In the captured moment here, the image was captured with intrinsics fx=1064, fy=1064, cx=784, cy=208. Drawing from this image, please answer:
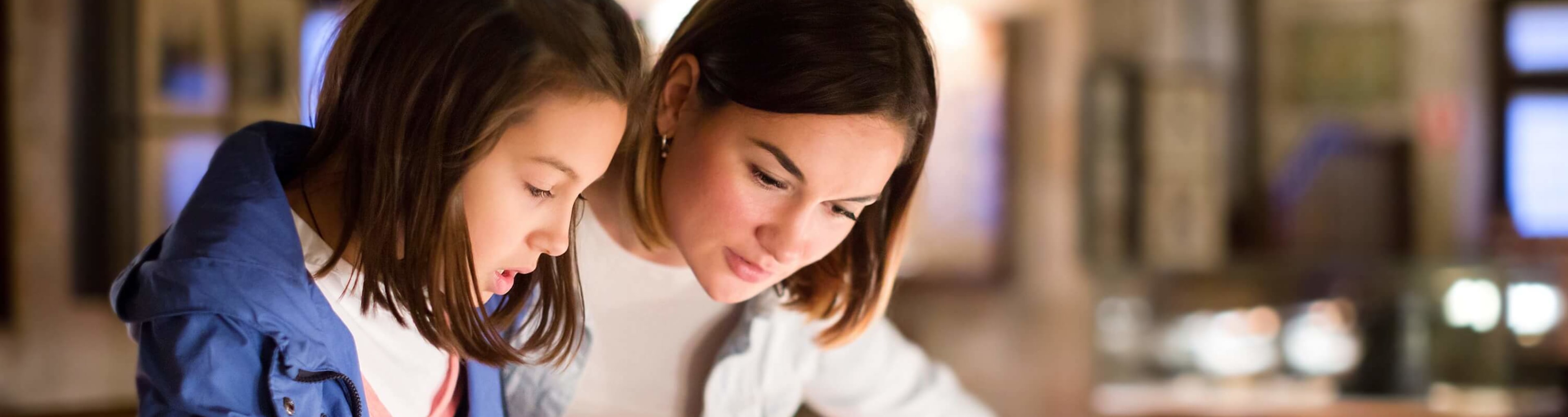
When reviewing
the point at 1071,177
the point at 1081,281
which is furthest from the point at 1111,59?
the point at 1081,281

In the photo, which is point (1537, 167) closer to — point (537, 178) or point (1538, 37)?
point (1538, 37)

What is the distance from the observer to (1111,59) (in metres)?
2.62

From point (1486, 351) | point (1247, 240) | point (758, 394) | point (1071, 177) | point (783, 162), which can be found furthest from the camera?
point (1247, 240)

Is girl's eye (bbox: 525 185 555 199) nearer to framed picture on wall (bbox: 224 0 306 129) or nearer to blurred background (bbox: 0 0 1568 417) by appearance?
blurred background (bbox: 0 0 1568 417)

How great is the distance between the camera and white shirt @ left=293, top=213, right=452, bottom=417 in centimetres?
46

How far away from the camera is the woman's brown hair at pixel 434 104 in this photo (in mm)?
414

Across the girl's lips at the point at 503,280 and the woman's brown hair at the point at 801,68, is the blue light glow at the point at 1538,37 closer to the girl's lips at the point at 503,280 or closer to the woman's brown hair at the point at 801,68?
the woman's brown hair at the point at 801,68

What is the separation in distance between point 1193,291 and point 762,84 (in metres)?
2.31

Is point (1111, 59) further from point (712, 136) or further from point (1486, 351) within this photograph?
point (712, 136)

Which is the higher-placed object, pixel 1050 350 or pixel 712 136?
pixel 712 136

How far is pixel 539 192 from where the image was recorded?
43 cm

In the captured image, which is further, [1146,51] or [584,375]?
[1146,51]

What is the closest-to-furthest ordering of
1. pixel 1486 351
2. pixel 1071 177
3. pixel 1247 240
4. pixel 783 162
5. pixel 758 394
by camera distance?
1. pixel 783 162
2. pixel 758 394
3. pixel 1486 351
4. pixel 1071 177
5. pixel 1247 240

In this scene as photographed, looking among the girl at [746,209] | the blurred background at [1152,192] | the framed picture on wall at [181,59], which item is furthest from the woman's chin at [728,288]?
the framed picture on wall at [181,59]
